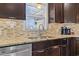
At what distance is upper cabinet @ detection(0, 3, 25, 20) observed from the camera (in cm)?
229

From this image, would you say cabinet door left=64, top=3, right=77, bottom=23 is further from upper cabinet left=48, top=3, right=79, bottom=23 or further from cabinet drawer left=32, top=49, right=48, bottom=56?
cabinet drawer left=32, top=49, right=48, bottom=56

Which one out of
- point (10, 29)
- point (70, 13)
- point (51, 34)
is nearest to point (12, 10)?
point (10, 29)

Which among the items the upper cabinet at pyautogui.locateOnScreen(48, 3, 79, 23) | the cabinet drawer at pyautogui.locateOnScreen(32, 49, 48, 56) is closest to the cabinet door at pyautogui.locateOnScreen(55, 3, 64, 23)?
the upper cabinet at pyautogui.locateOnScreen(48, 3, 79, 23)

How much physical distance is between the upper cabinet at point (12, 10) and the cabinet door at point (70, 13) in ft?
1.85

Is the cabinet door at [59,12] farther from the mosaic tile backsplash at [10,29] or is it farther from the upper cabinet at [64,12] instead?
the mosaic tile backsplash at [10,29]

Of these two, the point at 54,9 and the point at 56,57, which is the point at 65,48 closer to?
the point at 56,57

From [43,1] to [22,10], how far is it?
0.30m

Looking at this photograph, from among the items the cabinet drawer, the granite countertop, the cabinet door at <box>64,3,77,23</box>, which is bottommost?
the cabinet drawer

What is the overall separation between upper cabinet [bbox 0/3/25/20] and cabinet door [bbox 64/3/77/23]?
0.56 meters

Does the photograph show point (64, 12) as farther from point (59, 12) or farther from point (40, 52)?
point (40, 52)

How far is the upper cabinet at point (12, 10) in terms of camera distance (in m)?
2.29

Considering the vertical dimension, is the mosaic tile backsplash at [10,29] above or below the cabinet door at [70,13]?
below

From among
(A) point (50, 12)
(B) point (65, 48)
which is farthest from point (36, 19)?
(B) point (65, 48)

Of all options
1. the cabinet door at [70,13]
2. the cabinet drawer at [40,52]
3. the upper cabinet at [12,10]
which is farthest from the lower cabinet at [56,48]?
the upper cabinet at [12,10]
